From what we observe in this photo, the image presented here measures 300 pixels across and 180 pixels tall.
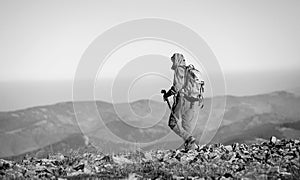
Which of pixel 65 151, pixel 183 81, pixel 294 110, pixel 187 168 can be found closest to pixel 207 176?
pixel 187 168

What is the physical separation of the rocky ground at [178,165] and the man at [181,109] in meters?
0.92

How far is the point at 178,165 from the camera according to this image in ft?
49.8

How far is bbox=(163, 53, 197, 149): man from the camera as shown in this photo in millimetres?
18156

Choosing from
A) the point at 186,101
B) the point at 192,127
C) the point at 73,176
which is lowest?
the point at 73,176

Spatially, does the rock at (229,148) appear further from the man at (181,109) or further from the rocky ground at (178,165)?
the man at (181,109)

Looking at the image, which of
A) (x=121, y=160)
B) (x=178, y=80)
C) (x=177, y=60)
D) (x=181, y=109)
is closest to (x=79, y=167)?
(x=121, y=160)

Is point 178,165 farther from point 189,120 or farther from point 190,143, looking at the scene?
point 189,120

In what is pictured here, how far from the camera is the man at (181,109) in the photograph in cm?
1816

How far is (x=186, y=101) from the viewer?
18.2m

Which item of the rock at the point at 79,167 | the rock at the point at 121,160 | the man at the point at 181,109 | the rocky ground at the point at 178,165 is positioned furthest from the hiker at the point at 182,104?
the rock at the point at 79,167

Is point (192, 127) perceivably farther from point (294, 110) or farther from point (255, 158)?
point (294, 110)

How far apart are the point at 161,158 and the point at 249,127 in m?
161

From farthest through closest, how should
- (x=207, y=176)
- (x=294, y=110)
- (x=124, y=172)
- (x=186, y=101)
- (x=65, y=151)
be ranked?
(x=294, y=110), (x=65, y=151), (x=186, y=101), (x=124, y=172), (x=207, y=176)

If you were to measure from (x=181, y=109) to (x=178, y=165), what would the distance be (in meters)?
3.63
